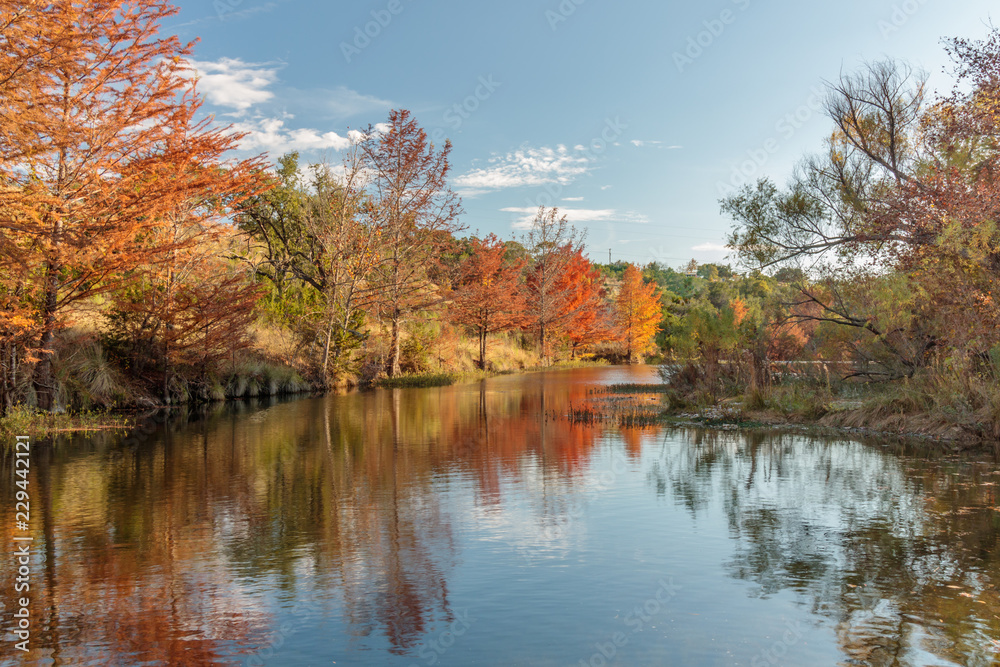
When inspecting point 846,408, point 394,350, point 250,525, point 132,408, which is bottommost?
point 250,525

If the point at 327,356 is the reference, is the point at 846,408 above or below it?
below

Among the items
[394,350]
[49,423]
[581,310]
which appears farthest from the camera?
[581,310]

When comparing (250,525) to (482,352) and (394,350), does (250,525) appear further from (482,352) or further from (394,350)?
(482,352)

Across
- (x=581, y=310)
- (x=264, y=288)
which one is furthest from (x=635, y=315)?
(x=264, y=288)

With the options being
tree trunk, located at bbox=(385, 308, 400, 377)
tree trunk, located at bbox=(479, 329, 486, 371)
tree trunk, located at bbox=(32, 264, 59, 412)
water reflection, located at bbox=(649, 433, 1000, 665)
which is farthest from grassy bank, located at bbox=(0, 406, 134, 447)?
tree trunk, located at bbox=(479, 329, 486, 371)

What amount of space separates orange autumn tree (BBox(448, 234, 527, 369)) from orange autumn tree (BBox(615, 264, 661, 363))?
37.3 feet

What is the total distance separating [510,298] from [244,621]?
32774mm

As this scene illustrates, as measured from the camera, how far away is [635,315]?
49094 millimetres

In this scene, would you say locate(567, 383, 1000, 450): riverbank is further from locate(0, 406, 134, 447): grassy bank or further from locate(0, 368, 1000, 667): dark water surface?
locate(0, 406, 134, 447): grassy bank

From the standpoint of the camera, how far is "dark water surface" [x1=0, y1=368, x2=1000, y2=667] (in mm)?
3936

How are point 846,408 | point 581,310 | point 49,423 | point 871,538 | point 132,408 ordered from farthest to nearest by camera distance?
1. point 581,310
2. point 132,408
3. point 846,408
4. point 49,423
5. point 871,538

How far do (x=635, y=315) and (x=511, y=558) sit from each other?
4480cm

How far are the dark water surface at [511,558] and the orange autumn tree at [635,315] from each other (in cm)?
3852

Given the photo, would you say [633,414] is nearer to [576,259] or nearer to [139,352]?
[139,352]
